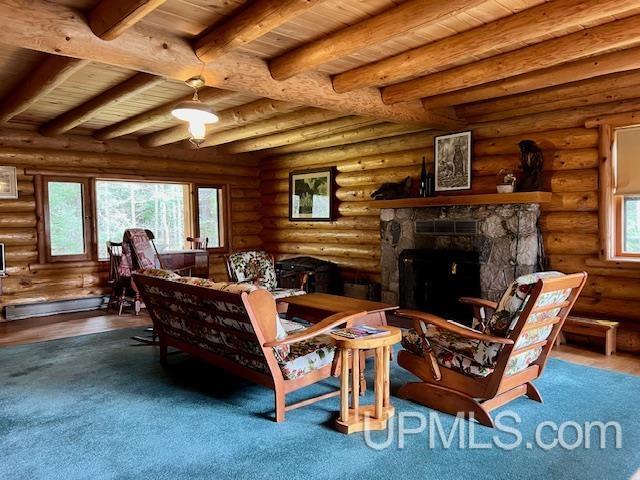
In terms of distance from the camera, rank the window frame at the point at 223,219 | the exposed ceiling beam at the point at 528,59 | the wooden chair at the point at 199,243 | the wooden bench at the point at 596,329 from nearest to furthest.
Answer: the exposed ceiling beam at the point at 528,59 < the wooden bench at the point at 596,329 < the wooden chair at the point at 199,243 < the window frame at the point at 223,219

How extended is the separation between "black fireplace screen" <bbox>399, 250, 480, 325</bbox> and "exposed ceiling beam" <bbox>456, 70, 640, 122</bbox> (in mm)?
1655

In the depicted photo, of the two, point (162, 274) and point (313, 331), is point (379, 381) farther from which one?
point (162, 274)

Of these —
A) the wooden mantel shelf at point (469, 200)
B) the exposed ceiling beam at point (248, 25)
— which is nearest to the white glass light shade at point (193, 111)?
the exposed ceiling beam at point (248, 25)

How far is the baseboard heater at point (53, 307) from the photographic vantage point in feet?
21.7

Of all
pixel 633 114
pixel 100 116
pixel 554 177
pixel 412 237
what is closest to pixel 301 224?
pixel 412 237

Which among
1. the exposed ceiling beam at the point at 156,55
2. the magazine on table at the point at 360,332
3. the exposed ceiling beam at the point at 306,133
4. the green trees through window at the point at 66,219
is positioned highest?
the exposed ceiling beam at the point at 306,133

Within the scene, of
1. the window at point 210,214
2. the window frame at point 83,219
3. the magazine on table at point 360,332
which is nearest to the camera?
the magazine on table at point 360,332

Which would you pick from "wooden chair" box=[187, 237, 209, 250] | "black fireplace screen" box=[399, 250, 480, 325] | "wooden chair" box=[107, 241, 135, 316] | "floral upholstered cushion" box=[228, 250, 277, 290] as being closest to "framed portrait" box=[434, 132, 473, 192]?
"black fireplace screen" box=[399, 250, 480, 325]

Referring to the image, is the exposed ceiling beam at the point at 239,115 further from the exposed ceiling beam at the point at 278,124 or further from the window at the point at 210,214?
the window at the point at 210,214

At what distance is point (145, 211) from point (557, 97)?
6.62m

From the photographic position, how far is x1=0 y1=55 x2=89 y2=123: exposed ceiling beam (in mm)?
3838

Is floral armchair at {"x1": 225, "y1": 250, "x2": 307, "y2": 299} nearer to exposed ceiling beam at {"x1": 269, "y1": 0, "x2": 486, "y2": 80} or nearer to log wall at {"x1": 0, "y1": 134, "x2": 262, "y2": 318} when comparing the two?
exposed ceiling beam at {"x1": 269, "y1": 0, "x2": 486, "y2": 80}

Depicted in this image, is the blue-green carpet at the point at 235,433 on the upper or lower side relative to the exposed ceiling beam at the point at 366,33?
lower

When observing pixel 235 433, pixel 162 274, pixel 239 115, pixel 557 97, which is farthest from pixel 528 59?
pixel 235 433
